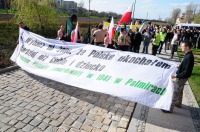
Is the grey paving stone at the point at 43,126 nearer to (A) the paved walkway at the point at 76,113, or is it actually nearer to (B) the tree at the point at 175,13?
(A) the paved walkway at the point at 76,113

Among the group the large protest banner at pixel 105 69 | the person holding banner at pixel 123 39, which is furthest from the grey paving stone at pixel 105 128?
the person holding banner at pixel 123 39

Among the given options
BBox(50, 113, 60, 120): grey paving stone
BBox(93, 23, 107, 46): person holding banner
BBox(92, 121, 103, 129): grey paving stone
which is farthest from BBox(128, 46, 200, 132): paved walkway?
BBox(93, 23, 107, 46): person holding banner

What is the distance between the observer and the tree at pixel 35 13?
1723 cm

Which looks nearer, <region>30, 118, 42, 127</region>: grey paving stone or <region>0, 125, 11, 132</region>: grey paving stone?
<region>0, 125, 11, 132</region>: grey paving stone

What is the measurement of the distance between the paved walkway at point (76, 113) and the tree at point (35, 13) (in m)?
11.5

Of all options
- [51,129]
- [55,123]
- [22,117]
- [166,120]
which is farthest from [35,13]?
[166,120]

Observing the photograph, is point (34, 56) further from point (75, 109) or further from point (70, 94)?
point (75, 109)

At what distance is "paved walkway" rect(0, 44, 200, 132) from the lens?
497 cm

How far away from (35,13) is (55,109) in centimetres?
1390

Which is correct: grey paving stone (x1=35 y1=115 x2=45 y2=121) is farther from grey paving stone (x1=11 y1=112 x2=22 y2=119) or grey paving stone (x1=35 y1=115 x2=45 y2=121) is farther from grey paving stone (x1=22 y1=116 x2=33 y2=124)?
grey paving stone (x1=11 y1=112 x2=22 y2=119)

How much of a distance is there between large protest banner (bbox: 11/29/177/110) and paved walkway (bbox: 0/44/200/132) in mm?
520

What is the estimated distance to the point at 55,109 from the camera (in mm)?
5711

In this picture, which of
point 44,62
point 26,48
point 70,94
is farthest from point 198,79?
point 26,48

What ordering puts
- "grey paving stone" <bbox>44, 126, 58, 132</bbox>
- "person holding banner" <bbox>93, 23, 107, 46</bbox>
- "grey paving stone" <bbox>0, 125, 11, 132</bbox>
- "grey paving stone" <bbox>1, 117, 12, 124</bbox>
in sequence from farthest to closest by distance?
1. "person holding banner" <bbox>93, 23, 107, 46</bbox>
2. "grey paving stone" <bbox>1, 117, 12, 124</bbox>
3. "grey paving stone" <bbox>44, 126, 58, 132</bbox>
4. "grey paving stone" <bbox>0, 125, 11, 132</bbox>
